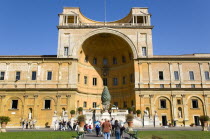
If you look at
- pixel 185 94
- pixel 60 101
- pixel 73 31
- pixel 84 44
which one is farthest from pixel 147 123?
pixel 73 31

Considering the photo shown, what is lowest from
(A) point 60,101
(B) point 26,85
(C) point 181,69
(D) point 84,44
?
(A) point 60,101

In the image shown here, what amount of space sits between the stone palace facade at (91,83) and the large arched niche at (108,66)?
215 mm

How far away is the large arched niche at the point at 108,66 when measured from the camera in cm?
4128

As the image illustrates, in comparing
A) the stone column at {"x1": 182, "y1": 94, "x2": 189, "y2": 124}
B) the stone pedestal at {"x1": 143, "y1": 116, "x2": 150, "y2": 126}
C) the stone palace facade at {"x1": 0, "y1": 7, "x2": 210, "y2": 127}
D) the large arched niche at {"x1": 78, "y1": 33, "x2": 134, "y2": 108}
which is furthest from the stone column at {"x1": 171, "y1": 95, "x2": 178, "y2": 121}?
A: the large arched niche at {"x1": 78, "y1": 33, "x2": 134, "y2": 108}

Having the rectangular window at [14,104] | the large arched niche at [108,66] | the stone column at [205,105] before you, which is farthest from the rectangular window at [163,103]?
the rectangular window at [14,104]

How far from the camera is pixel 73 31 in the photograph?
40344 mm

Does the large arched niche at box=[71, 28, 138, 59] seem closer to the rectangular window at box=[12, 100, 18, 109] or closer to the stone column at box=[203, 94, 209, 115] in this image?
the rectangular window at box=[12, 100, 18, 109]

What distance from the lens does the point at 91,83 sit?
43.5 metres

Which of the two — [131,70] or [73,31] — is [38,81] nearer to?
[73,31]

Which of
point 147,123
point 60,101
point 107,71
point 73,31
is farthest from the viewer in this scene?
point 107,71

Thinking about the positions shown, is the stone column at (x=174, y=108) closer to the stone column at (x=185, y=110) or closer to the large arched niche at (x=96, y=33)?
the stone column at (x=185, y=110)

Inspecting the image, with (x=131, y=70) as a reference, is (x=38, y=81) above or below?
below

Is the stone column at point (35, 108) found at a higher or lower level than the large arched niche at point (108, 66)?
lower

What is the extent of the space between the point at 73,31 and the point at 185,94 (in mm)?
25169
